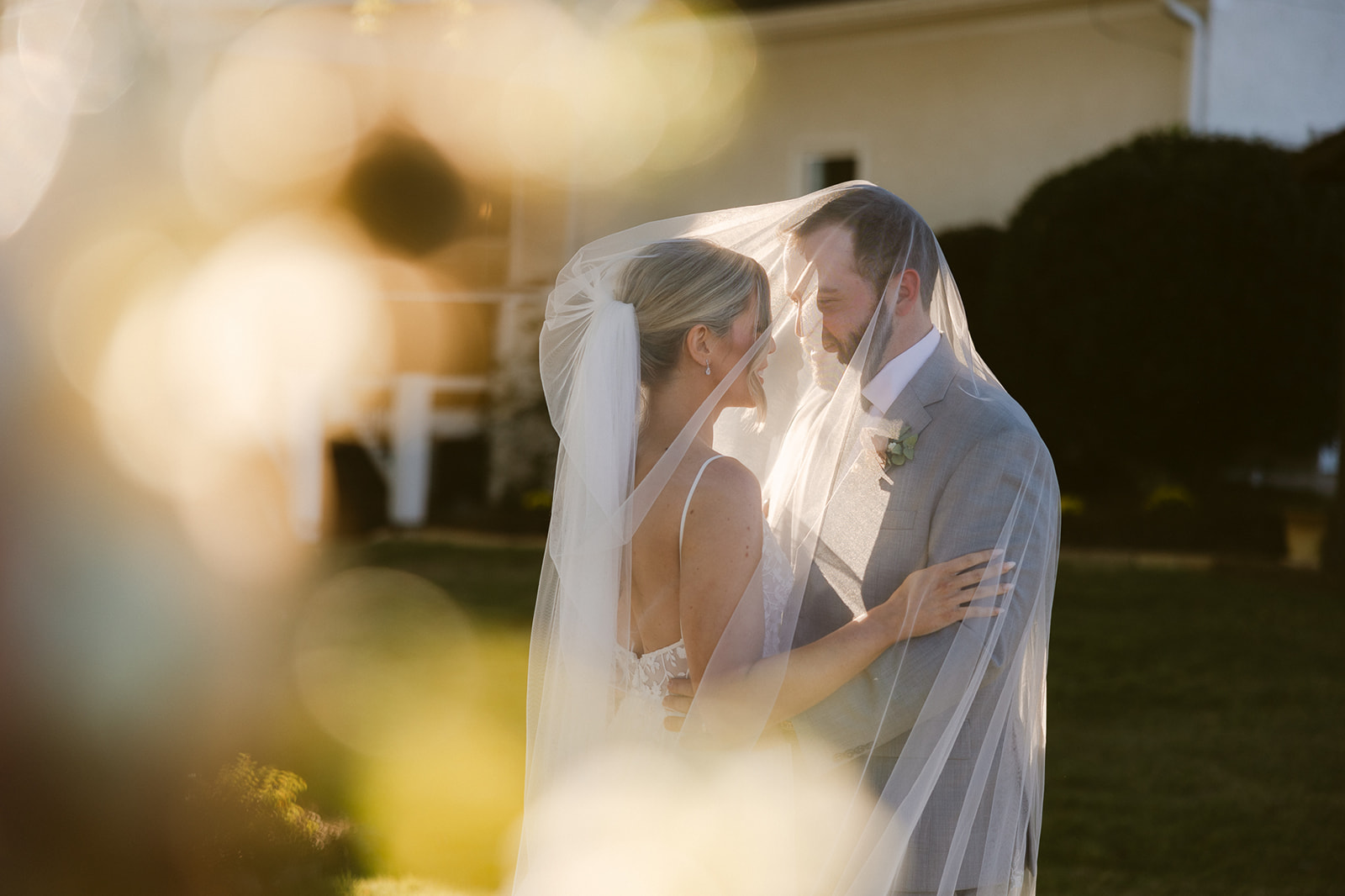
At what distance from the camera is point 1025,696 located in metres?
2.70

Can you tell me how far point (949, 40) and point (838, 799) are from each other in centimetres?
1205

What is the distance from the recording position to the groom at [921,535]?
2.46 m

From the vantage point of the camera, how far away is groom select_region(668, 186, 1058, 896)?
2455 mm

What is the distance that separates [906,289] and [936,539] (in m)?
0.59

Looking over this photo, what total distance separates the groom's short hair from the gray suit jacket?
0.25 metres

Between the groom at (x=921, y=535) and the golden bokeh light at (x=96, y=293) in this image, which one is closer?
the groom at (x=921, y=535)

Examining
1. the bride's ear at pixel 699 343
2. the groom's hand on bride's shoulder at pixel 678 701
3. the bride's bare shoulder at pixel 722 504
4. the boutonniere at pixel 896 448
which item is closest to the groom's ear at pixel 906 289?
the boutonniere at pixel 896 448

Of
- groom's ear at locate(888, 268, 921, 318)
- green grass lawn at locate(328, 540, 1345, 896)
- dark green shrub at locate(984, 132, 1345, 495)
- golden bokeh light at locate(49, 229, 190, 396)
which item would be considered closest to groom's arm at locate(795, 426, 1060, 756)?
groom's ear at locate(888, 268, 921, 318)

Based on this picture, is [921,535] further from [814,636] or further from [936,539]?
[814,636]

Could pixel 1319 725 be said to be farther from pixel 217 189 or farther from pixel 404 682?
pixel 217 189

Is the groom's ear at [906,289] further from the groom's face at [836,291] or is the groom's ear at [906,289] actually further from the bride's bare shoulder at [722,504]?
the bride's bare shoulder at [722,504]

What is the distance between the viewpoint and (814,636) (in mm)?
2633

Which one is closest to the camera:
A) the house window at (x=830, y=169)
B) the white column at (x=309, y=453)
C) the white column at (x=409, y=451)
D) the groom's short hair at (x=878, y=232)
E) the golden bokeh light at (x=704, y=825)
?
the golden bokeh light at (x=704, y=825)

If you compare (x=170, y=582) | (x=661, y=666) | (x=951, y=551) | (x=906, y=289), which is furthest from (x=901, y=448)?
(x=170, y=582)
